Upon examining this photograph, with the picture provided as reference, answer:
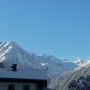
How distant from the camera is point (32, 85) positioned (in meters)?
59.4

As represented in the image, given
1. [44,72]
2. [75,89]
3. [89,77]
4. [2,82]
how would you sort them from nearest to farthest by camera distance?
[2,82], [44,72], [75,89], [89,77]

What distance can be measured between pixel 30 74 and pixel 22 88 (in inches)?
108

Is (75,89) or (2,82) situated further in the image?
(75,89)

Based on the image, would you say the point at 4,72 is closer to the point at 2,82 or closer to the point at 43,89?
the point at 2,82

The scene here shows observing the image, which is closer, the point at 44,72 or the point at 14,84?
the point at 14,84

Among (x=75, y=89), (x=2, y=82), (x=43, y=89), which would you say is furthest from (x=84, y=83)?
(x=2, y=82)

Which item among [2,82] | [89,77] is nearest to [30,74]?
[2,82]

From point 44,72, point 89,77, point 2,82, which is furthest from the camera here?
point 89,77

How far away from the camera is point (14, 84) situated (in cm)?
5772

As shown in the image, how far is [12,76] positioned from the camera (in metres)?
57.2

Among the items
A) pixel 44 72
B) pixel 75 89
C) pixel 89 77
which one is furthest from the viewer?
pixel 89 77

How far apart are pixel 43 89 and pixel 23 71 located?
4878 mm

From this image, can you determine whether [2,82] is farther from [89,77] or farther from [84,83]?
[89,77]

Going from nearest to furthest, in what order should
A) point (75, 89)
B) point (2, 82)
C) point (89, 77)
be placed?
point (2, 82)
point (75, 89)
point (89, 77)
